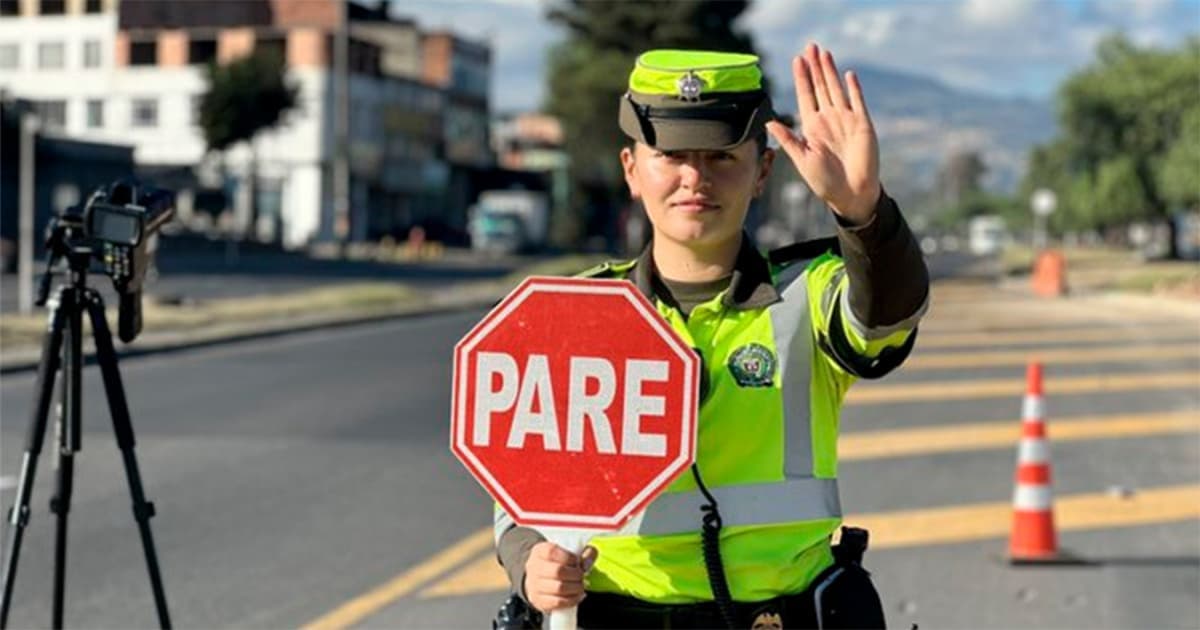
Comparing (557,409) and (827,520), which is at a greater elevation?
(557,409)

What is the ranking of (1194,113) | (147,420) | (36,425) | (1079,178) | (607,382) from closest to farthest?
(607,382) → (36,425) → (147,420) → (1194,113) → (1079,178)

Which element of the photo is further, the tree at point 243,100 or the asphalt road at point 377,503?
the tree at point 243,100

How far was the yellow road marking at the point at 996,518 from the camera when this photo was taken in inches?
368

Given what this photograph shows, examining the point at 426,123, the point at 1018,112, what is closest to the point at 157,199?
the point at 426,123

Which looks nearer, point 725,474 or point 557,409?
point 557,409

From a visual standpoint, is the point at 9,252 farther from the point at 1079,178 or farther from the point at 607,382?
the point at 1079,178

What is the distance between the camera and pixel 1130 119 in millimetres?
73000

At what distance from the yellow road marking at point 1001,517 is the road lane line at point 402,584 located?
1933 mm

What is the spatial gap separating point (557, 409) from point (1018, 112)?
143754mm

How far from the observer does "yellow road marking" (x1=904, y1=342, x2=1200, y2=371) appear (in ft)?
68.9

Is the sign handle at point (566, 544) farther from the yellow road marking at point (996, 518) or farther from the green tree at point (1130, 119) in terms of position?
the green tree at point (1130, 119)

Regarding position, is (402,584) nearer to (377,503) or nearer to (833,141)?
(377,503)

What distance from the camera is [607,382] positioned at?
9.49 feet

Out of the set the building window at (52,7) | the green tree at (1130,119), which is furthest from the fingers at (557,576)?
the green tree at (1130,119)
